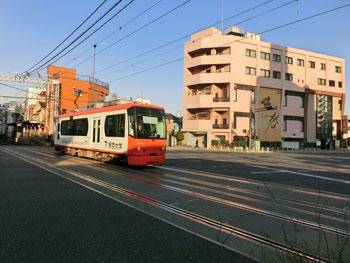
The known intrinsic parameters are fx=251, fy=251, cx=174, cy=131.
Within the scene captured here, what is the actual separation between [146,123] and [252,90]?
1543 inches

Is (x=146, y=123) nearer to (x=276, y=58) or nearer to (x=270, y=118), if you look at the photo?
(x=270, y=118)

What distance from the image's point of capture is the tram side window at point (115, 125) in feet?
37.1

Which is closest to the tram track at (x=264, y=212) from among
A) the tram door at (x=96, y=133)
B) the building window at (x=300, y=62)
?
the tram door at (x=96, y=133)

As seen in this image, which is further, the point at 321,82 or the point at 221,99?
the point at 321,82

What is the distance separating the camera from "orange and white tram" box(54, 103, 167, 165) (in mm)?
10797

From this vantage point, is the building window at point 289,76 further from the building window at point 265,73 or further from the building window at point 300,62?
the building window at point 265,73

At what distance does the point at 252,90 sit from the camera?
4647 centimetres

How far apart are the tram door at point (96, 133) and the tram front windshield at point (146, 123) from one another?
2.90 metres

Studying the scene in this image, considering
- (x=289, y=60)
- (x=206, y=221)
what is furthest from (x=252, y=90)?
(x=206, y=221)

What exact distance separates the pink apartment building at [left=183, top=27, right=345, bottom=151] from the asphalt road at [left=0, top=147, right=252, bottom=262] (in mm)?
38179

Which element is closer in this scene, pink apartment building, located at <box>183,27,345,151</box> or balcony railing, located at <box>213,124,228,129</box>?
balcony railing, located at <box>213,124,228,129</box>

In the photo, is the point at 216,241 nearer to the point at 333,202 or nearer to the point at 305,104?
the point at 333,202

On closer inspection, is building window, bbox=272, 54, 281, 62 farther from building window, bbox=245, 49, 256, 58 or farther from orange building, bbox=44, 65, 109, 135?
orange building, bbox=44, 65, 109, 135

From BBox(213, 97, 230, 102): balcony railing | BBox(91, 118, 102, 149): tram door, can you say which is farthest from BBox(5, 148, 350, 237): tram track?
BBox(213, 97, 230, 102): balcony railing
